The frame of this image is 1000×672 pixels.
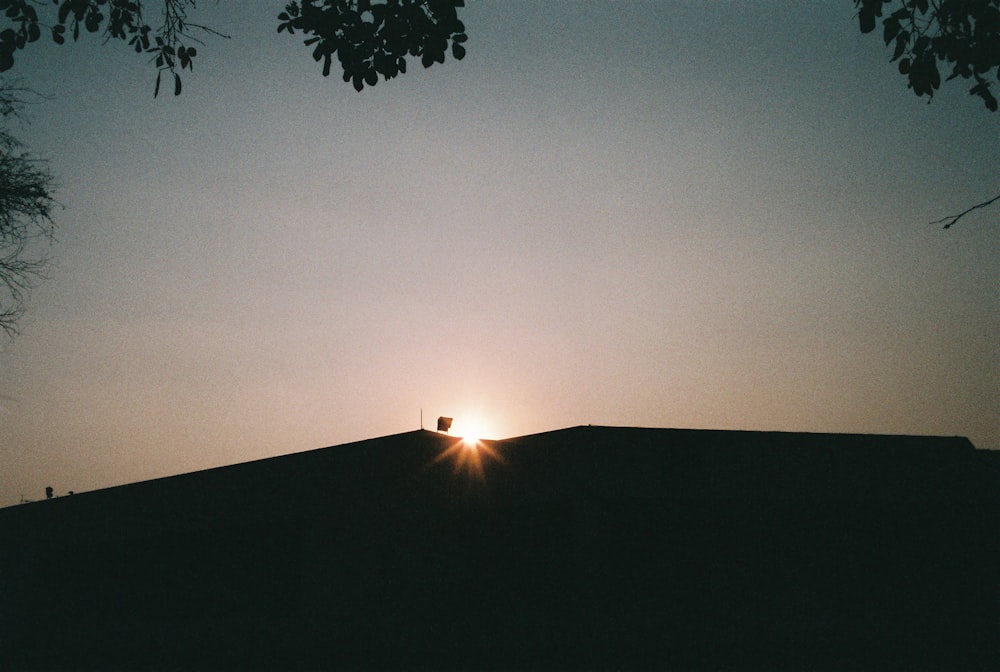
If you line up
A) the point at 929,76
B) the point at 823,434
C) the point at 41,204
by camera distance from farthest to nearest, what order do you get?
the point at 823,434, the point at 41,204, the point at 929,76

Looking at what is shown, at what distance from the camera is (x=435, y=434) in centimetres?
1347

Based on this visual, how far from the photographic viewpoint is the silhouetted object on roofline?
1273cm

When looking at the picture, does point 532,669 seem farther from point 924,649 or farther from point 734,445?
point 924,649

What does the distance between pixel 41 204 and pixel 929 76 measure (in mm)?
14077

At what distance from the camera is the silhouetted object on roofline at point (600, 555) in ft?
41.8

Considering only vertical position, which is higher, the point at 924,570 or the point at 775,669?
the point at 924,570

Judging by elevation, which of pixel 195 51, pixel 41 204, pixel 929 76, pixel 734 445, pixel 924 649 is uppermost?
pixel 41 204

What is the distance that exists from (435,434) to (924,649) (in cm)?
1025

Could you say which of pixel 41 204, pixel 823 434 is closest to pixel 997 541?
pixel 823 434

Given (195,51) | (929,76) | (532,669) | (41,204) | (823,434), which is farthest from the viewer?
(823,434)

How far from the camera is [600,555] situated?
12.9 metres

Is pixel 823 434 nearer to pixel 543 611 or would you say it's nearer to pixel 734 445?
pixel 734 445

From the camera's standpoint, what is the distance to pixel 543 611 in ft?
42.1

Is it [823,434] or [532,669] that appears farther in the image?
[823,434]
